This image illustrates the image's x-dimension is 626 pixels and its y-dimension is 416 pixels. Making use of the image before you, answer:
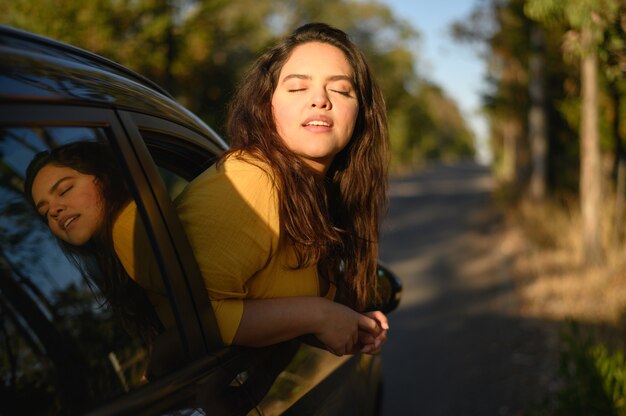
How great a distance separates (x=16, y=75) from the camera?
127 cm

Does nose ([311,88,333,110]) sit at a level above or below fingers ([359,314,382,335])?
above

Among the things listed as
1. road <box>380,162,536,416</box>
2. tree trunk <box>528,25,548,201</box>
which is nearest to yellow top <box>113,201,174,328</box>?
road <box>380,162,536,416</box>

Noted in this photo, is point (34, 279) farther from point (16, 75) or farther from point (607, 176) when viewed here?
point (607, 176)

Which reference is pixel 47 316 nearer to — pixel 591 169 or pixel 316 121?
pixel 316 121

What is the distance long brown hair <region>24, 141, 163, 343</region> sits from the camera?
1453 millimetres

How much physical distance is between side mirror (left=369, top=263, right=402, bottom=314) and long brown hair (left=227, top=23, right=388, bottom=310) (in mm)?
73

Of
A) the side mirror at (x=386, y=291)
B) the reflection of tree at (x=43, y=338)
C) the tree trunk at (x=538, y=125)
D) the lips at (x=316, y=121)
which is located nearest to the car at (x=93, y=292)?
the reflection of tree at (x=43, y=338)

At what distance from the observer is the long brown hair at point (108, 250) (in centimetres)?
145

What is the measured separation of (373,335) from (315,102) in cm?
71

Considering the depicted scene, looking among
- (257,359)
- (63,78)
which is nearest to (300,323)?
(257,359)

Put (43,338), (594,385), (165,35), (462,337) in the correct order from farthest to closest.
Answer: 1. (165,35)
2. (462,337)
3. (594,385)
4. (43,338)

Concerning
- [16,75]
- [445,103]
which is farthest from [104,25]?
[445,103]

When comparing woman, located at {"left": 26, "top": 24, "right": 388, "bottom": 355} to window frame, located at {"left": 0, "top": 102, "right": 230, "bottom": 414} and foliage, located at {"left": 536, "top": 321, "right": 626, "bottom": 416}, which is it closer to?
window frame, located at {"left": 0, "top": 102, "right": 230, "bottom": 414}

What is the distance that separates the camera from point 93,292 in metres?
1.45
